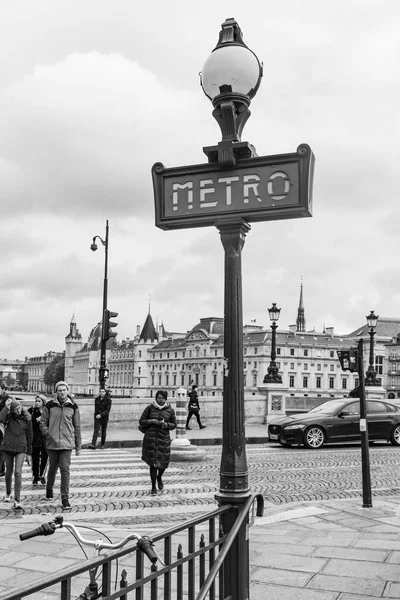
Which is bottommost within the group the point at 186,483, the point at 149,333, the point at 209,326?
the point at 186,483

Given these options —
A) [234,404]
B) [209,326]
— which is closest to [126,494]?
[234,404]

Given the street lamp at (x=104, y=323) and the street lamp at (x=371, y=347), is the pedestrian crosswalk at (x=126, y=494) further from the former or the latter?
the street lamp at (x=371, y=347)

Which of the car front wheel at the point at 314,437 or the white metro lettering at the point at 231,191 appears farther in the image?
the car front wheel at the point at 314,437

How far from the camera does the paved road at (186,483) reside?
368 inches

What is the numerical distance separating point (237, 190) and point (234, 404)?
1335 mm

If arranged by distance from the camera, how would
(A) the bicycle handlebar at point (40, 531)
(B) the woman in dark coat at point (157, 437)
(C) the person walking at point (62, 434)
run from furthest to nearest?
(B) the woman in dark coat at point (157, 437) → (C) the person walking at point (62, 434) → (A) the bicycle handlebar at point (40, 531)

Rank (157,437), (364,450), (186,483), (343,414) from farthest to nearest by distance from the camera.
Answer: (343,414) < (186,483) < (157,437) < (364,450)

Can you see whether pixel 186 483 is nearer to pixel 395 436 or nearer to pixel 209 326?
pixel 395 436

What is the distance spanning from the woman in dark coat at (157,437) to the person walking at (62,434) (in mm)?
1353

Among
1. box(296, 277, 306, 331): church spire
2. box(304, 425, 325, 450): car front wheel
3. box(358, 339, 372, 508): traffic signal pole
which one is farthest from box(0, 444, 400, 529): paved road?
box(296, 277, 306, 331): church spire

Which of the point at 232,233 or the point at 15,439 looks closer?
the point at 232,233

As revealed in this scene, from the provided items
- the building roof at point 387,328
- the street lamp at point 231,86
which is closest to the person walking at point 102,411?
the street lamp at point 231,86

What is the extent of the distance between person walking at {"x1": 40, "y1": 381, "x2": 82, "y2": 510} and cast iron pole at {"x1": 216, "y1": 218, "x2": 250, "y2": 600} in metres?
5.56

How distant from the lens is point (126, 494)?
421 inches
